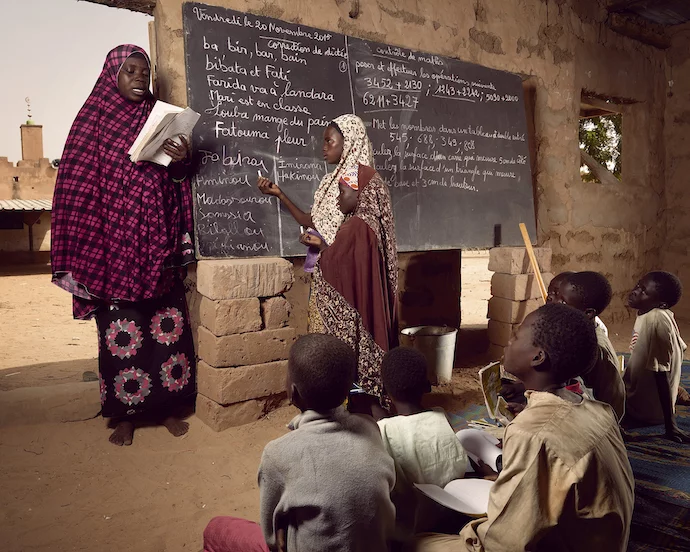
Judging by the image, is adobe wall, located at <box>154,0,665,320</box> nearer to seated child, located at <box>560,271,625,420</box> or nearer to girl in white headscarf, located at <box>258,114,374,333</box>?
girl in white headscarf, located at <box>258,114,374,333</box>

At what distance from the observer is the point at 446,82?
172 inches

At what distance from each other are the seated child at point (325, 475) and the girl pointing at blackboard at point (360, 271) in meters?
1.43

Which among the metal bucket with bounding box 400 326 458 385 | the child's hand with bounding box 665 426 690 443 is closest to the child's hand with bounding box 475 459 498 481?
the child's hand with bounding box 665 426 690 443

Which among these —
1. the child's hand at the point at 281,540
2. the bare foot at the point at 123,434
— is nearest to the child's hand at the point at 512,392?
the child's hand at the point at 281,540

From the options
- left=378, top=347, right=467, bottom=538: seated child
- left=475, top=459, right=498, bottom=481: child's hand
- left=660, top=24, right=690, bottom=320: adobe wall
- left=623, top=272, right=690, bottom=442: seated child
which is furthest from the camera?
left=660, top=24, right=690, bottom=320: adobe wall

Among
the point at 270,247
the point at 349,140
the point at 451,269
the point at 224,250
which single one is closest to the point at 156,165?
the point at 224,250

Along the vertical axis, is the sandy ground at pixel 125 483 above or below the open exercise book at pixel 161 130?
below

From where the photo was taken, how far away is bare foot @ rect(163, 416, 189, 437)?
313 cm

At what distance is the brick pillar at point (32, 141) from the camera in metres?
21.5

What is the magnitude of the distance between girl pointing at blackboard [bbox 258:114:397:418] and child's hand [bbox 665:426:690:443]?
5.19ft

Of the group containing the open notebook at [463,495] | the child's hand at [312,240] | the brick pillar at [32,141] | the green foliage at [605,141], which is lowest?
the open notebook at [463,495]

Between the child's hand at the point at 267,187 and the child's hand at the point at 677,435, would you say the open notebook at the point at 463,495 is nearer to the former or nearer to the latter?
the child's hand at the point at 677,435

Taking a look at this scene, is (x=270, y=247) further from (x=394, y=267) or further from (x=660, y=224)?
(x=660, y=224)

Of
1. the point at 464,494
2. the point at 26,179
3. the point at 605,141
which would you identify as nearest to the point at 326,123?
the point at 464,494
